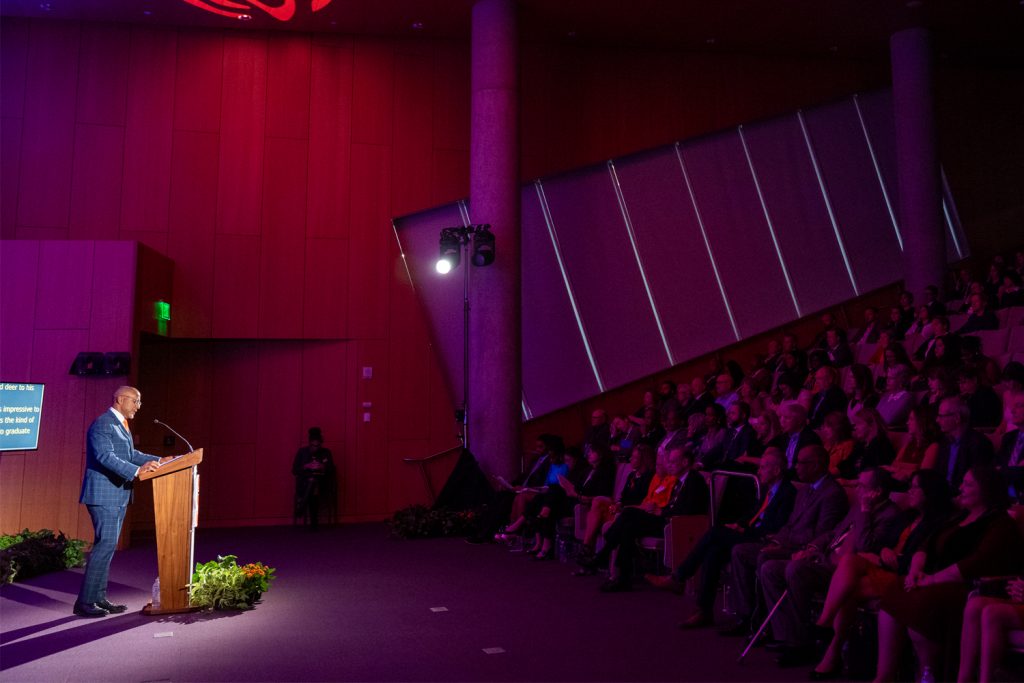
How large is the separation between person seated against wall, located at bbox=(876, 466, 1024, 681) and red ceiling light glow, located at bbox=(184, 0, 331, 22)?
7.91 metres

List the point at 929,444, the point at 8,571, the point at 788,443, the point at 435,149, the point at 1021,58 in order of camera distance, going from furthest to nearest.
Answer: the point at 1021,58
the point at 435,149
the point at 8,571
the point at 788,443
the point at 929,444

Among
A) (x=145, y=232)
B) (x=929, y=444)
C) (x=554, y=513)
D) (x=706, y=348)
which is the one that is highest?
(x=145, y=232)

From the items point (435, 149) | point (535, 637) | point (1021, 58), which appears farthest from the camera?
point (1021, 58)

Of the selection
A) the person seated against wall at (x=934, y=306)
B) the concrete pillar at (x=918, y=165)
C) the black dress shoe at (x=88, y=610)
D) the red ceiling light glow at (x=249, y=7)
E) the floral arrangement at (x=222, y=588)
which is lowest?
the black dress shoe at (x=88, y=610)

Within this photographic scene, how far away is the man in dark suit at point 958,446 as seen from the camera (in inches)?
170

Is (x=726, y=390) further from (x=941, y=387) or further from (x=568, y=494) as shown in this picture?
(x=941, y=387)

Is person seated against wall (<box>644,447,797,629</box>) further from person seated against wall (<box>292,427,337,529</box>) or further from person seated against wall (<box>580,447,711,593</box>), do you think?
person seated against wall (<box>292,427,337,529</box>)

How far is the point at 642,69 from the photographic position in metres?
10.5

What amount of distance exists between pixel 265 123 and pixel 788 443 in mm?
6962

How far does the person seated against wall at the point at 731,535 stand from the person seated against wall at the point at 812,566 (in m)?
0.46

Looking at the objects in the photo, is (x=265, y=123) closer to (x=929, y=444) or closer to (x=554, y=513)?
(x=554, y=513)

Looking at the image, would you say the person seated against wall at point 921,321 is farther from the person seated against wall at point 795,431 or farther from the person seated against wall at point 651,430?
the person seated against wall at point 795,431

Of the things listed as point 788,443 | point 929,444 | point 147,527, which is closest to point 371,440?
point 147,527

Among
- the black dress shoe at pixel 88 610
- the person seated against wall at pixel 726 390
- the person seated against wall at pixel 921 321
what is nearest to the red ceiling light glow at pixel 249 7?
the person seated against wall at pixel 726 390
